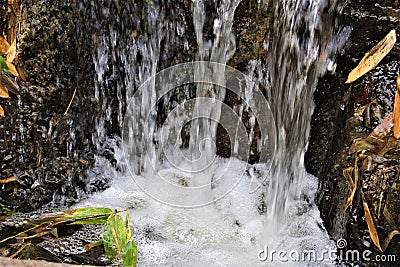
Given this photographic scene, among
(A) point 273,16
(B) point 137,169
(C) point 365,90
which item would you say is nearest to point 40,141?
(B) point 137,169

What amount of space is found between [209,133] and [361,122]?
883mm

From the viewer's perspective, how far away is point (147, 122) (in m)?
2.43

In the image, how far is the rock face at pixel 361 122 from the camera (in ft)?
5.61

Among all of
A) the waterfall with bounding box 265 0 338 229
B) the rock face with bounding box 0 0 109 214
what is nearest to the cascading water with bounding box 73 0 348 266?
the waterfall with bounding box 265 0 338 229

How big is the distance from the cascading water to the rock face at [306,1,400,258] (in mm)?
102

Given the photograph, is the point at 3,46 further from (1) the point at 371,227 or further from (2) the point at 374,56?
(1) the point at 371,227

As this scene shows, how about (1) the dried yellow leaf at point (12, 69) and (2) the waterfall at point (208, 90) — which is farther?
(2) the waterfall at point (208, 90)

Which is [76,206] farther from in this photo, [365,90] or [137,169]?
[365,90]

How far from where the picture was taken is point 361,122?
1791 mm

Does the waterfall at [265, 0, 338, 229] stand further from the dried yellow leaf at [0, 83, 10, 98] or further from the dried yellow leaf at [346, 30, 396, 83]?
the dried yellow leaf at [0, 83, 10, 98]

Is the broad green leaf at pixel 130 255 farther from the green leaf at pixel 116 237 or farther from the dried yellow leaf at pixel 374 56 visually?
the dried yellow leaf at pixel 374 56

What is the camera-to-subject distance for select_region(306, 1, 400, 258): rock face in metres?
1.71

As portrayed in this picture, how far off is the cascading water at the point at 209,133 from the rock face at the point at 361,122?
102 millimetres

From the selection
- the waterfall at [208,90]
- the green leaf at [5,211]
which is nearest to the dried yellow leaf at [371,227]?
the waterfall at [208,90]
